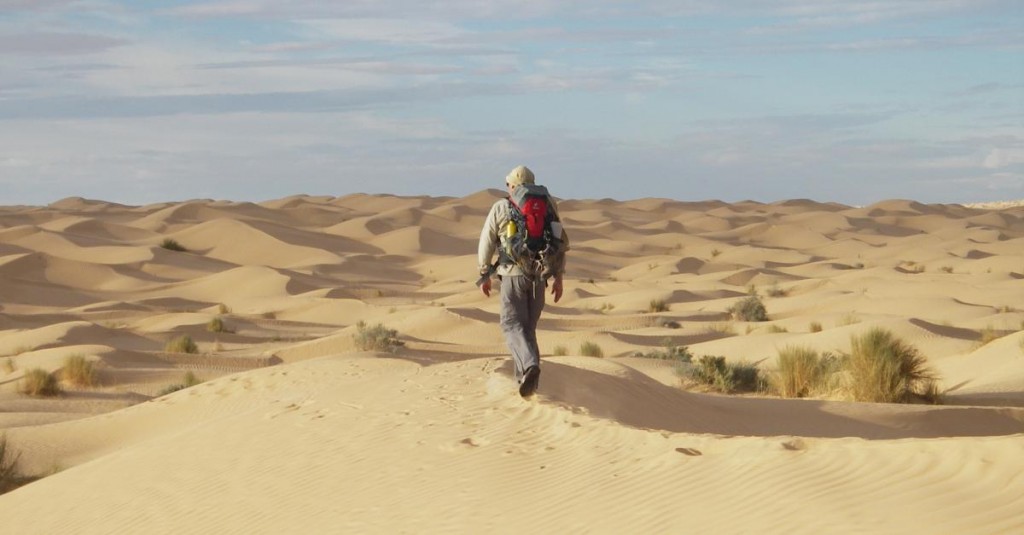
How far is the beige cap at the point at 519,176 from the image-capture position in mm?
9203

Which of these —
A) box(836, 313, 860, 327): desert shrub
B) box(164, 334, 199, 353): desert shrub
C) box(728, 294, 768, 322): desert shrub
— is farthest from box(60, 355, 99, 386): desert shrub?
box(728, 294, 768, 322): desert shrub

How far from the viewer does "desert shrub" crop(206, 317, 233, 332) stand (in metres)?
25.3

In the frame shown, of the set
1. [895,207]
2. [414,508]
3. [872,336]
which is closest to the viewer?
[414,508]

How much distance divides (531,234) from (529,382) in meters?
1.19

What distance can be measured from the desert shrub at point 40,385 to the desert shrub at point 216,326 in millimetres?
8209

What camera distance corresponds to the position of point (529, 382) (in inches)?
373

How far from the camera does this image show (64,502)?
942 centimetres

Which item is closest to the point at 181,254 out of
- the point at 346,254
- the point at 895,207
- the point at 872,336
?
the point at 346,254

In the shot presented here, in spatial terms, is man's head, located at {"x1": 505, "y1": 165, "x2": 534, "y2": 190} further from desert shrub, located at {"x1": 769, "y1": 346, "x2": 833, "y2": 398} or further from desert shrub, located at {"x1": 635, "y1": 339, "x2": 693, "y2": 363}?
desert shrub, located at {"x1": 635, "y1": 339, "x2": 693, "y2": 363}

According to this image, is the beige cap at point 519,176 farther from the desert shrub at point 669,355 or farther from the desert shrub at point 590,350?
the desert shrub at point 590,350

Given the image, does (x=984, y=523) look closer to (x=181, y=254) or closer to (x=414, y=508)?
(x=414, y=508)

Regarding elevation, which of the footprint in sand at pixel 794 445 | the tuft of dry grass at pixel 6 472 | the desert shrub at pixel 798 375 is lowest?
the tuft of dry grass at pixel 6 472

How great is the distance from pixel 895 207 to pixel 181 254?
46.3 m

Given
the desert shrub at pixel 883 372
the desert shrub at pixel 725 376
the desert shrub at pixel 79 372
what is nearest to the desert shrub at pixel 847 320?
the desert shrub at pixel 725 376
